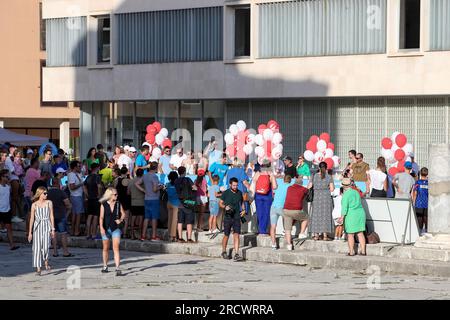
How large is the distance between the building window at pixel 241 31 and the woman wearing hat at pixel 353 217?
56.7 feet

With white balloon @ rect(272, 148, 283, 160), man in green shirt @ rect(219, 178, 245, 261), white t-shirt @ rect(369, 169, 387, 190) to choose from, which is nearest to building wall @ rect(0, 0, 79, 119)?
white balloon @ rect(272, 148, 283, 160)

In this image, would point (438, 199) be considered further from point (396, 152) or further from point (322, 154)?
point (322, 154)

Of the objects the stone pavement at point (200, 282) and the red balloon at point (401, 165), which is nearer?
the stone pavement at point (200, 282)

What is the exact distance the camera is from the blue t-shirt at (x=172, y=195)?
28.5m

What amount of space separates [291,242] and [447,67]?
1195 centimetres

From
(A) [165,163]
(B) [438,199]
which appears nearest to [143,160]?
(A) [165,163]

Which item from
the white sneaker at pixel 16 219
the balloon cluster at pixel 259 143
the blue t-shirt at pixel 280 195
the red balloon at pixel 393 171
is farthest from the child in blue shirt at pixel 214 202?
the white sneaker at pixel 16 219

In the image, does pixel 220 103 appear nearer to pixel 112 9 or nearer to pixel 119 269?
pixel 112 9

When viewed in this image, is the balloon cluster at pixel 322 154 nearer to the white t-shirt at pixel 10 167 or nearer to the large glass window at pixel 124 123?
the white t-shirt at pixel 10 167

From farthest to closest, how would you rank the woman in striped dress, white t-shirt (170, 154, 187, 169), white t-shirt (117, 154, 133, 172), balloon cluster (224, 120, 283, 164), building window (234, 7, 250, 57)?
building window (234, 7, 250, 57), white t-shirt (117, 154, 133, 172), white t-shirt (170, 154, 187, 169), balloon cluster (224, 120, 283, 164), the woman in striped dress

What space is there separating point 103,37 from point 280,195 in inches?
815

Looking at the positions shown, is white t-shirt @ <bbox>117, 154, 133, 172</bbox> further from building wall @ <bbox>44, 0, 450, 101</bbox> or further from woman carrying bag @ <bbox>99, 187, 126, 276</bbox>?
woman carrying bag @ <bbox>99, 187, 126, 276</bbox>

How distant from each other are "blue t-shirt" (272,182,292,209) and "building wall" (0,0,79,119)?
44.9 meters

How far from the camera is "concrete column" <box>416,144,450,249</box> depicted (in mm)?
24859
